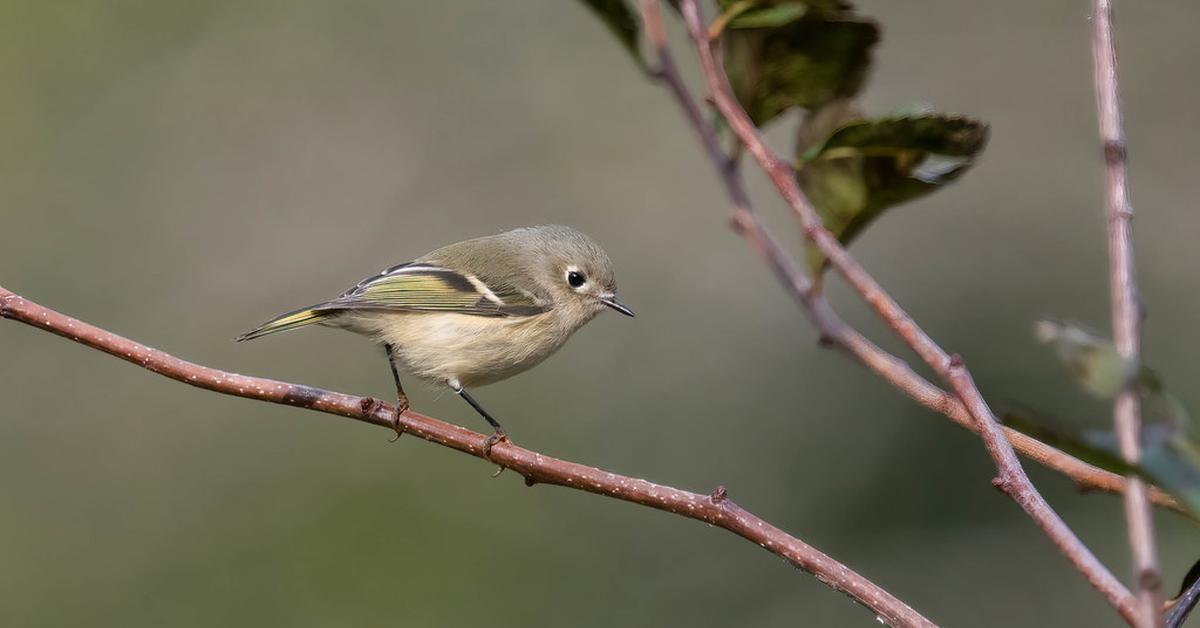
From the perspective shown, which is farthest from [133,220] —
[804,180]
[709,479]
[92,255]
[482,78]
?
[804,180]

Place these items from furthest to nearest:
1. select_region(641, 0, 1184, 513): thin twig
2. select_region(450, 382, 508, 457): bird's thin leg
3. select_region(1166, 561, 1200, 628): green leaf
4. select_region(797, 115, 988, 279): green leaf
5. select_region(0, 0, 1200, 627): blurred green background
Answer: select_region(0, 0, 1200, 627): blurred green background
select_region(450, 382, 508, 457): bird's thin leg
select_region(797, 115, 988, 279): green leaf
select_region(641, 0, 1184, 513): thin twig
select_region(1166, 561, 1200, 628): green leaf

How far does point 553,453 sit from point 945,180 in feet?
10.5

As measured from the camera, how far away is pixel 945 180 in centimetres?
114

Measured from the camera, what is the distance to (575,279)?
2580 mm

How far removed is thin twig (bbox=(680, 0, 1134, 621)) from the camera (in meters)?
0.69

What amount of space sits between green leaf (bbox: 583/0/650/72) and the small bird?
3.00 ft

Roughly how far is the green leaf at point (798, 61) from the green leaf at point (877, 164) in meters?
0.04

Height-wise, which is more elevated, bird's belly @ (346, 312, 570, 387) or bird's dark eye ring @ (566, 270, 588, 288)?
bird's dark eye ring @ (566, 270, 588, 288)

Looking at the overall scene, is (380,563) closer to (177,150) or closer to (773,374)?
(773,374)

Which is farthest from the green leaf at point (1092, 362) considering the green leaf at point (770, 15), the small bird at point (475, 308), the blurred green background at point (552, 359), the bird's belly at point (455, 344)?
the blurred green background at point (552, 359)

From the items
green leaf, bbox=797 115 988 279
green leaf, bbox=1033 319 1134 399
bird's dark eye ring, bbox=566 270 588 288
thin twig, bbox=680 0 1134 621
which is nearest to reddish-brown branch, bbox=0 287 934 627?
thin twig, bbox=680 0 1134 621

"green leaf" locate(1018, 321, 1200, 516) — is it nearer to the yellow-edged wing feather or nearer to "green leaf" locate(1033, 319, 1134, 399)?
"green leaf" locate(1033, 319, 1134, 399)

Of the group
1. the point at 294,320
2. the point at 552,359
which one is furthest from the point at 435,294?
the point at 552,359

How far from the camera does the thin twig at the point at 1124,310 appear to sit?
1.86 feet
